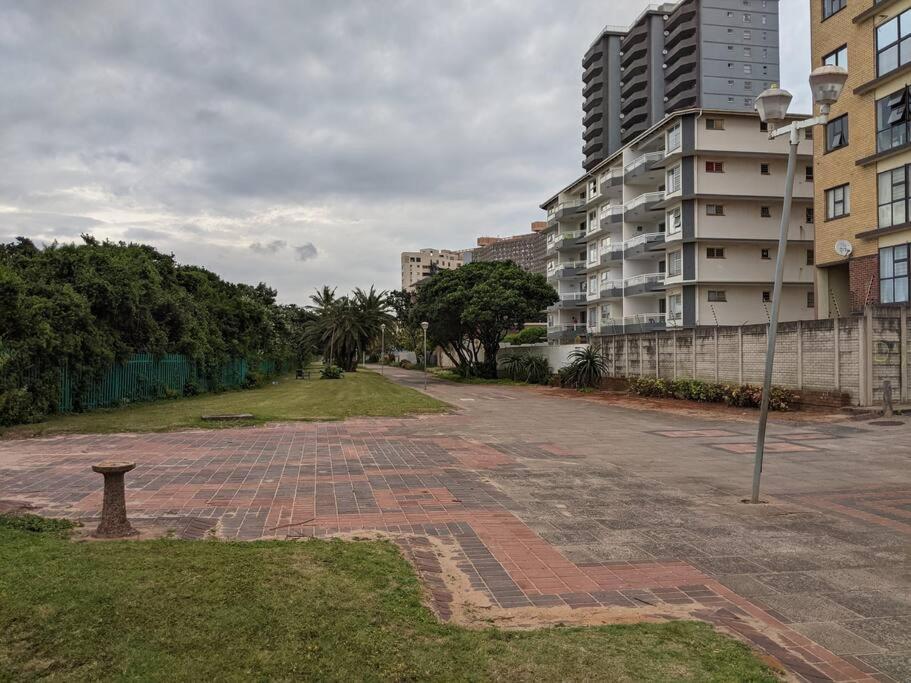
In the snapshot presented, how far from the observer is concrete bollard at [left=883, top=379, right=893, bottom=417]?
16328 mm

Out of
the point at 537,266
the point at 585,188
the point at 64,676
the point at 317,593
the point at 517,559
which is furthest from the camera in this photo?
the point at 537,266

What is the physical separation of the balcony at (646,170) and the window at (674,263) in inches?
234

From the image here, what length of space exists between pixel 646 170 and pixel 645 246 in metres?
5.11

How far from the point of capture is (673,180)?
39156mm

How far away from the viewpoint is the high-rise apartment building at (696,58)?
252 ft

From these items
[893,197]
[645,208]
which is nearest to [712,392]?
[893,197]

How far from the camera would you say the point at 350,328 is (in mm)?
56000

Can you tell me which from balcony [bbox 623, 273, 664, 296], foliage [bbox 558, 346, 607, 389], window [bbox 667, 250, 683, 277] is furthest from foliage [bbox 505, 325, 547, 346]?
foliage [bbox 558, 346, 607, 389]

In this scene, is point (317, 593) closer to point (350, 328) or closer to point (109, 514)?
point (109, 514)

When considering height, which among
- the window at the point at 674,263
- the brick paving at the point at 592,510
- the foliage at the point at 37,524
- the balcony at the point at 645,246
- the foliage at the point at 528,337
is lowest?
the brick paving at the point at 592,510

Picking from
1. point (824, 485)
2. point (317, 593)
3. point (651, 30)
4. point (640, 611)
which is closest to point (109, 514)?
point (317, 593)

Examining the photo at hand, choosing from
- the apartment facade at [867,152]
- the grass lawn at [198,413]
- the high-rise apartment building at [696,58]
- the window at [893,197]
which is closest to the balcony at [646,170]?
the apartment facade at [867,152]

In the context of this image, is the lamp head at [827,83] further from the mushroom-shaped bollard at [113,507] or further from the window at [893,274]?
the window at [893,274]

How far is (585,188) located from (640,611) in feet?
170
